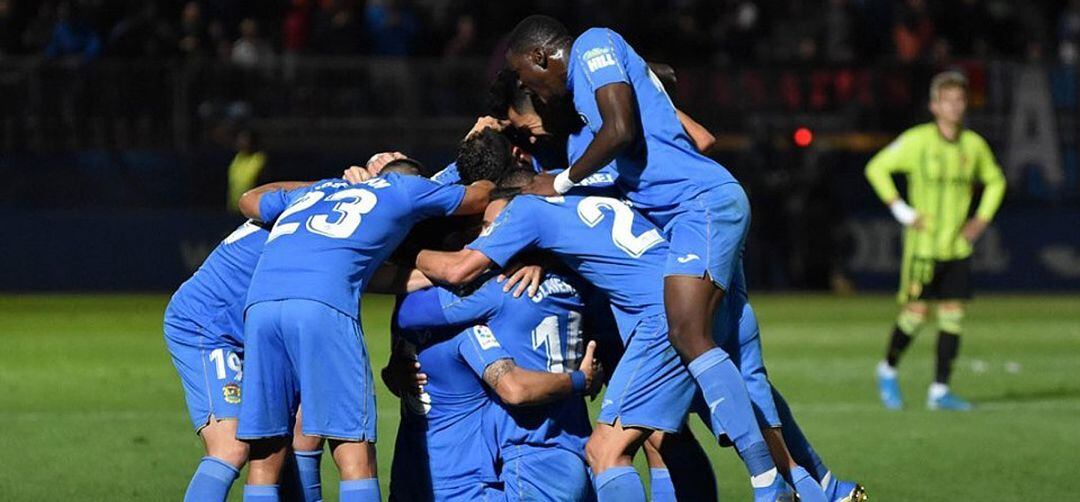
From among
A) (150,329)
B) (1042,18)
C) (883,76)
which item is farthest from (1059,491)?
(1042,18)

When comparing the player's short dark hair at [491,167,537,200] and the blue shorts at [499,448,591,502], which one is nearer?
the blue shorts at [499,448,591,502]

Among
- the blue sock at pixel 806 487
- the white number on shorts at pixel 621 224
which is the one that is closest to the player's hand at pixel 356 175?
the white number on shorts at pixel 621 224

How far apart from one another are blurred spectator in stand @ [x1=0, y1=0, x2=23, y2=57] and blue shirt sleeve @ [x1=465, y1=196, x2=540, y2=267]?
48.3 feet

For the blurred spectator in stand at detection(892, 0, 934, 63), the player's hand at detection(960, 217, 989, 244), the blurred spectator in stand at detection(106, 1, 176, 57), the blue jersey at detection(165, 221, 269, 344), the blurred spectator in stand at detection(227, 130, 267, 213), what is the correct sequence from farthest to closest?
the blurred spectator in stand at detection(892, 0, 934, 63), the blurred spectator in stand at detection(106, 1, 176, 57), the blurred spectator in stand at detection(227, 130, 267, 213), the player's hand at detection(960, 217, 989, 244), the blue jersey at detection(165, 221, 269, 344)

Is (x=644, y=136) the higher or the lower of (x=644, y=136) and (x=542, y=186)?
the higher

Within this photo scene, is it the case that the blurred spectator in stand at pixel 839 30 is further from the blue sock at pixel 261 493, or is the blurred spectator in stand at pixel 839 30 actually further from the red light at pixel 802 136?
the blue sock at pixel 261 493

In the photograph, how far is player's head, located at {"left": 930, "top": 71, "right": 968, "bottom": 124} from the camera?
11.7 meters

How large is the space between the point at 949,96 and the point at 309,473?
658 cm

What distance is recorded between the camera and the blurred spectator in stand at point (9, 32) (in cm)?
2017

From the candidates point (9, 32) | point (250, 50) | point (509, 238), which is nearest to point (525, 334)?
point (509, 238)

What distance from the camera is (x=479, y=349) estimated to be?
694 cm

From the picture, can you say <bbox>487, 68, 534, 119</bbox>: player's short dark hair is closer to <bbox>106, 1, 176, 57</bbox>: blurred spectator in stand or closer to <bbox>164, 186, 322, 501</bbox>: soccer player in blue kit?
<bbox>164, 186, 322, 501</bbox>: soccer player in blue kit

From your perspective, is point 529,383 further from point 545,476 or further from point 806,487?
point 806,487

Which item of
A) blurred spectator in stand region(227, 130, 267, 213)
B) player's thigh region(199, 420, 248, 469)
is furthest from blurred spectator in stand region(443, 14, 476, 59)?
player's thigh region(199, 420, 248, 469)
